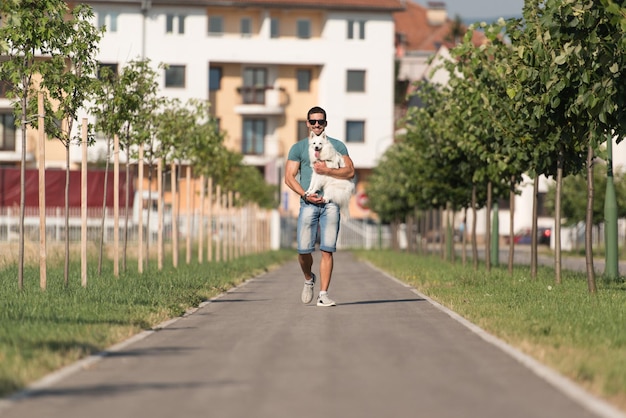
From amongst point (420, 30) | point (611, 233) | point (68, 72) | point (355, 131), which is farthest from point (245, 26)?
point (68, 72)

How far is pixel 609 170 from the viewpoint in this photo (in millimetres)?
23922

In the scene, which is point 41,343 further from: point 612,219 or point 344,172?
point 612,219

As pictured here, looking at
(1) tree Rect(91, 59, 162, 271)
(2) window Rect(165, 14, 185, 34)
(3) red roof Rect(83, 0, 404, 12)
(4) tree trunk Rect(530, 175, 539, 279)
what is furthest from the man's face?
(2) window Rect(165, 14, 185, 34)

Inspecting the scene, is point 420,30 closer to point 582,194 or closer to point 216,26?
point 216,26

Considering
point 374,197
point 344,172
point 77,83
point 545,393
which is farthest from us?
point 374,197

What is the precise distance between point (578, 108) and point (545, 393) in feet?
31.1

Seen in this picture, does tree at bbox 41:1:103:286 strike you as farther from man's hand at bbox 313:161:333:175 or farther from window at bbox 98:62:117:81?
man's hand at bbox 313:161:333:175

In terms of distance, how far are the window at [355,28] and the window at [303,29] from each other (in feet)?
8.08

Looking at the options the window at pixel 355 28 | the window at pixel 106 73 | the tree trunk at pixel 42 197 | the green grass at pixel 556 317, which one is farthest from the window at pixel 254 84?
the tree trunk at pixel 42 197

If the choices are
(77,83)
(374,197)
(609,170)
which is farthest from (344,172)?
(374,197)

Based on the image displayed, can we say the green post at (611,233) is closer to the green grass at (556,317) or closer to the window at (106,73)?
the green grass at (556,317)

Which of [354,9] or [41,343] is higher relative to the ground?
[354,9]

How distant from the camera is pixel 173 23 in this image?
3014 inches

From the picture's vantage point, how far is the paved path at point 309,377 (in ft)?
24.5
